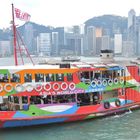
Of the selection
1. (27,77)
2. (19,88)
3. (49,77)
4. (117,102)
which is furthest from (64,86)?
(117,102)

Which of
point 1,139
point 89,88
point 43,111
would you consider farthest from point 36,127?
point 89,88

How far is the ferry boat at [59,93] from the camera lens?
1872cm

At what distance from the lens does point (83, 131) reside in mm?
19094

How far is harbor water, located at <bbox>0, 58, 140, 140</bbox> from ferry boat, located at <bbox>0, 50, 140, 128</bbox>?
36cm

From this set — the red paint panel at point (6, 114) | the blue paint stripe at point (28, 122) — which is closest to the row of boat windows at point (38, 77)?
the red paint panel at point (6, 114)

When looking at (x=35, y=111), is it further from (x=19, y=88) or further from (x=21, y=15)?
(x=21, y=15)

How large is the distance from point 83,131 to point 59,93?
2.42 m

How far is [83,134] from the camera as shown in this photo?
61.0ft

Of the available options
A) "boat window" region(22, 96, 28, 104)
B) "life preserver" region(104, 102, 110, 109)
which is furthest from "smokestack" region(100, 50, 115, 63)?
"boat window" region(22, 96, 28, 104)

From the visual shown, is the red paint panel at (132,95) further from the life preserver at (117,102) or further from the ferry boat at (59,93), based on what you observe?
the life preserver at (117,102)

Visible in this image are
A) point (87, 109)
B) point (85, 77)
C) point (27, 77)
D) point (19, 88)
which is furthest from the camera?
point (85, 77)

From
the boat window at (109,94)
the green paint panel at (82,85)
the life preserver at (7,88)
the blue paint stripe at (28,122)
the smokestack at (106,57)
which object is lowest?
the blue paint stripe at (28,122)

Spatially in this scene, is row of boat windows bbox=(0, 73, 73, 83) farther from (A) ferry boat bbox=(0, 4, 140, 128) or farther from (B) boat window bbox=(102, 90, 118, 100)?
(B) boat window bbox=(102, 90, 118, 100)

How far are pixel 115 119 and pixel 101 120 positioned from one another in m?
0.89
